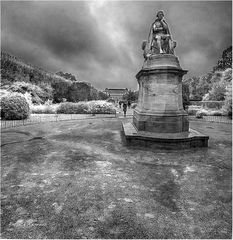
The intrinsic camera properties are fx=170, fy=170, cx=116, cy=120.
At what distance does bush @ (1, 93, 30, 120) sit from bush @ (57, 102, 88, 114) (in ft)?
23.3

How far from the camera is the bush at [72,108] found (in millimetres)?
21770

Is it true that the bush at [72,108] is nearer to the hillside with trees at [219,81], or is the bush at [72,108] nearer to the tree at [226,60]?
the hillside with trees at [219,81]

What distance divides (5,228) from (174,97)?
283 inches

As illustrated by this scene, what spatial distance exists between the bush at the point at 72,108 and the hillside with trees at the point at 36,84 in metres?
5.03

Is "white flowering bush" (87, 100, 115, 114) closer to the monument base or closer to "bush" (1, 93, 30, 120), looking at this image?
"bush" (1, 93, 30, 120)

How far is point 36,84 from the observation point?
28234 millimetres

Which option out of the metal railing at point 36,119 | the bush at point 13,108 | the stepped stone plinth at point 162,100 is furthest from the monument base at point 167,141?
the bush at point 13,108

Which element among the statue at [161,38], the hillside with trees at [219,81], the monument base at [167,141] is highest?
the hillside with trees at [219,81]

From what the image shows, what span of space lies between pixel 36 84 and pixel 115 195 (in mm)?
29288

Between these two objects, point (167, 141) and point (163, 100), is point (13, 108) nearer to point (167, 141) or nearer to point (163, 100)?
point (163, 100)

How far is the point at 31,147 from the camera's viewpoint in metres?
6.38

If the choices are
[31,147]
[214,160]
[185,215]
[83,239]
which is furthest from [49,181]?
[214,160]

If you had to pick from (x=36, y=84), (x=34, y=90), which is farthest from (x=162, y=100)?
(x=36, y=84)

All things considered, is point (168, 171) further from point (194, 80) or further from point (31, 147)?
point (194, 80)
